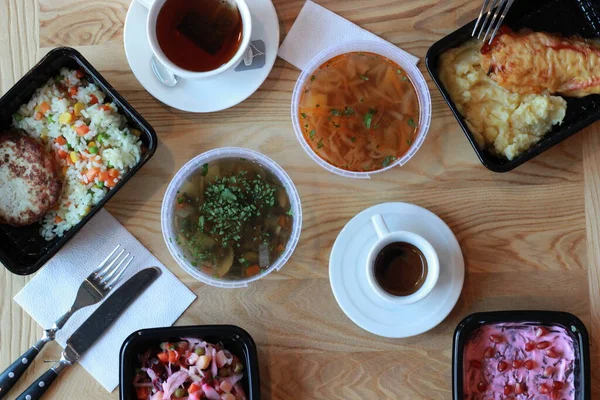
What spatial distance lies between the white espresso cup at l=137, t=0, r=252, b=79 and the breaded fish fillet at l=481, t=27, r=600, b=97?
0.74 meters

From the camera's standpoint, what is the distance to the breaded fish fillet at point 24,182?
1921mm

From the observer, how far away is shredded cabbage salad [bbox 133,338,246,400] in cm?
184

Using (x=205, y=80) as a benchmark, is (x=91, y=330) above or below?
below

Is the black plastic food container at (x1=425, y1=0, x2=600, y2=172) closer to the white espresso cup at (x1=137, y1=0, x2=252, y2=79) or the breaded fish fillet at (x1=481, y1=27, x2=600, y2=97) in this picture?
the breaded fish fillet at (x1=481, y1=27, x2=600, y2=97)

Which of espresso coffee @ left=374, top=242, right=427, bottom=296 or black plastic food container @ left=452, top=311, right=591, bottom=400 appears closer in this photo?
black plastic food container @ left=452, top=311, right=591, bottom=400

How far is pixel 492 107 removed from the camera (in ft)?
6.47

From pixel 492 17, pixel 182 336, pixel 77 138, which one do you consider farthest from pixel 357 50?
pixel 182 336

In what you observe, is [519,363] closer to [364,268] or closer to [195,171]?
[364,268]

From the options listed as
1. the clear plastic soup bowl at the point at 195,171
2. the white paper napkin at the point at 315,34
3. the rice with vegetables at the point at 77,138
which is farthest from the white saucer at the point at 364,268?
the rice with vegetables at the point at 77,138

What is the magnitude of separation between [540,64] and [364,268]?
832 millimetres

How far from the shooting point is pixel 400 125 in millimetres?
1986

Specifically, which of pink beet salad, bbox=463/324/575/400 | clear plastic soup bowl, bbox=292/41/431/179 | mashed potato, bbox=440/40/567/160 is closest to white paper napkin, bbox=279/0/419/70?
clear plastic soup bowl, bbox=292/41/431/179

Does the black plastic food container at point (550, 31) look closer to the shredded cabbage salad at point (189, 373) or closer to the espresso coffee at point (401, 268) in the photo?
the espresso coffee at point (401, 268)

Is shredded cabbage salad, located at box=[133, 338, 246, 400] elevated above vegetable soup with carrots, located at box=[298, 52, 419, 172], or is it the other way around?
vegetable soup with carrots, located at box=[298, 52, 419, 172]
